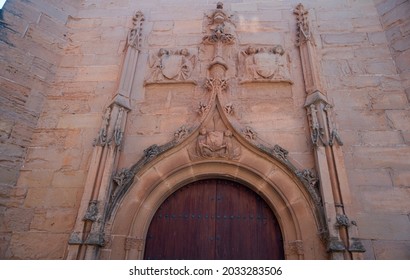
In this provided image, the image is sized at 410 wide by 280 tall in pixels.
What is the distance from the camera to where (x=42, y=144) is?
4.56 m

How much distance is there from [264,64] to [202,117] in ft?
4.97

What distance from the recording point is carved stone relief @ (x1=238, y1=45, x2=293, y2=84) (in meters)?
4.89

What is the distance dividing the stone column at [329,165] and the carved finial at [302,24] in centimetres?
4

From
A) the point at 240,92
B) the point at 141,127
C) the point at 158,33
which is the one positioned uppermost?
the point at 158,33

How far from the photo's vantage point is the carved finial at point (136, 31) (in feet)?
17.5

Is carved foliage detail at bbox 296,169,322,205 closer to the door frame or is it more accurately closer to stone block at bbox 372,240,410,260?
the door frame

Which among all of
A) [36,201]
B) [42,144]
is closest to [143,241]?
[36,201]

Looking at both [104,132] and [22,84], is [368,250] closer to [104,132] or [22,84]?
[104,132]

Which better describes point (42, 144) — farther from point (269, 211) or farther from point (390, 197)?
point (390, 197)

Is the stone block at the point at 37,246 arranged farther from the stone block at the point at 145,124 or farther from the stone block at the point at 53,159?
the stone block at the point at 145,124

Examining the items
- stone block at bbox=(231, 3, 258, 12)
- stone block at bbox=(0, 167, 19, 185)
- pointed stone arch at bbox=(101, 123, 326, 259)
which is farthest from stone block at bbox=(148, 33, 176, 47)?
stone block at bbox=(0, 167, 19, 185)

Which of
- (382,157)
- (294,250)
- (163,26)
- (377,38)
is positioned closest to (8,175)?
(163,26)

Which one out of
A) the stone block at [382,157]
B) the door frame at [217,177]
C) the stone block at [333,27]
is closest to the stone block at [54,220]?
the door frame at [217,177]

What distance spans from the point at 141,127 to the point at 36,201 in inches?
70.5
